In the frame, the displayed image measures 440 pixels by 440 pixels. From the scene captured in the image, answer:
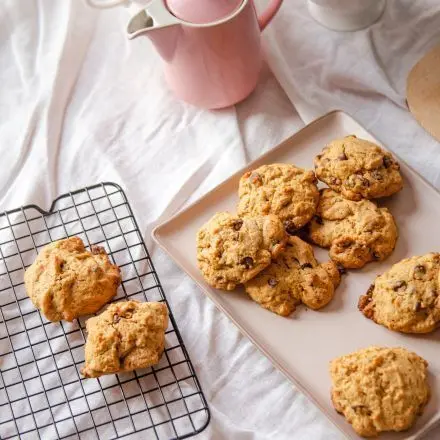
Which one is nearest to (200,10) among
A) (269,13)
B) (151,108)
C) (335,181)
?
(269,13)

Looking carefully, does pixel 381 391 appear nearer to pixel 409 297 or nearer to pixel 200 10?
pixel 409 297

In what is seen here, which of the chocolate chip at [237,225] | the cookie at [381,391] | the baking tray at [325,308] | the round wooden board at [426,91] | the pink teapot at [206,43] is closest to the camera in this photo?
the cookie at [381,391]

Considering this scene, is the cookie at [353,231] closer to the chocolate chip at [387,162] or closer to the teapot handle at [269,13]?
the chocolate chip at [387,162]

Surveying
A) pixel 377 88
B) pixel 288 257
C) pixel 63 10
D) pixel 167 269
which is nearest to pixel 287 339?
pixel 288 257

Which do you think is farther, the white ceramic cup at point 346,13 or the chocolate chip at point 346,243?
the white ceramic cup at point 346,13

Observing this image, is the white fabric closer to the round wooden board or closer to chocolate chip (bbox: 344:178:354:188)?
the round wooden board

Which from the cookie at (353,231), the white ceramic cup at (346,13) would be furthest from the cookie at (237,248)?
the white ceramic cup at (346,13)

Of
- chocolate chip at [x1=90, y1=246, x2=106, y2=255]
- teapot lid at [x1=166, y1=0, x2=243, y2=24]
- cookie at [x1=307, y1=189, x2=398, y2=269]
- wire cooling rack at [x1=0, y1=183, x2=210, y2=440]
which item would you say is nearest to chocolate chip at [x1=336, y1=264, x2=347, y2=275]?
cookie at [x1=307, y1=189, x2=398, y2=269]
